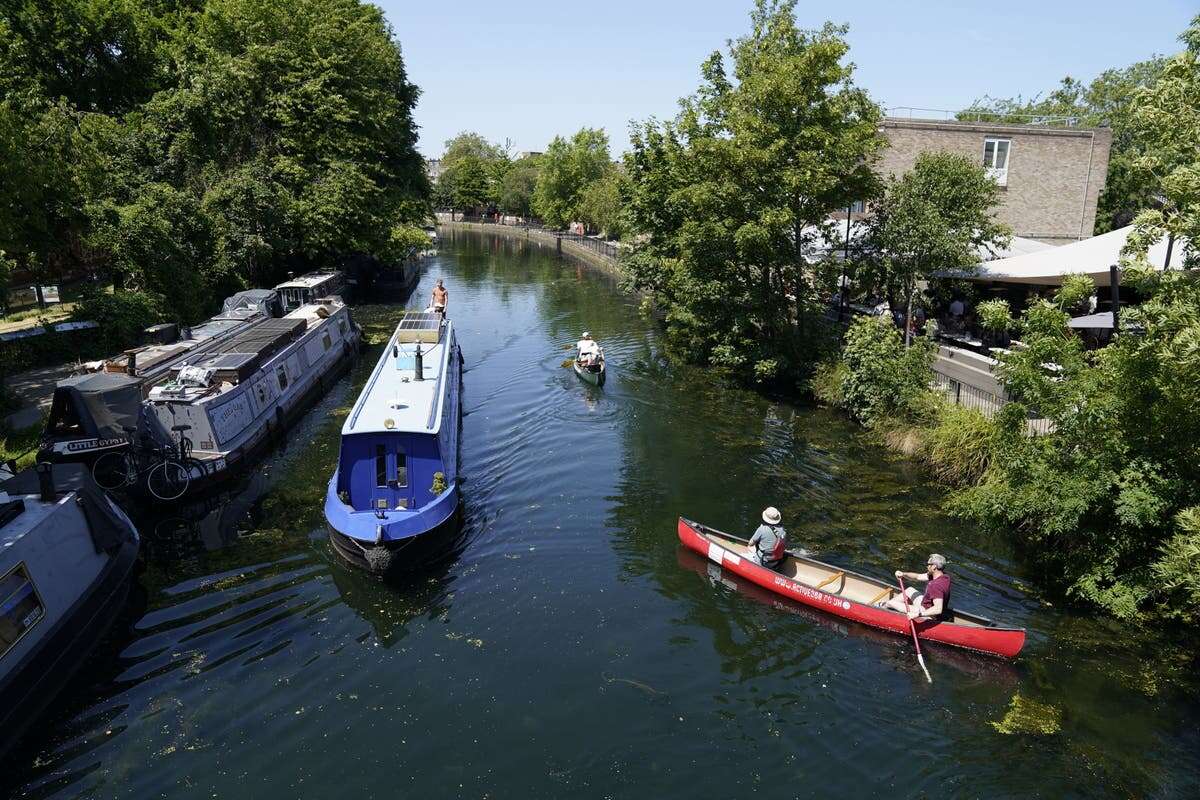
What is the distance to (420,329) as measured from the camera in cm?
2736

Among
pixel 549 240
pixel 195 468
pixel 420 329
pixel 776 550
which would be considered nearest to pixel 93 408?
pixel 195 468

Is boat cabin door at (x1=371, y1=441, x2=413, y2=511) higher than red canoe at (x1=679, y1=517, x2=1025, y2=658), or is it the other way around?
boat cabin door at (x1=371, y1=441, x2=413, y2=511)

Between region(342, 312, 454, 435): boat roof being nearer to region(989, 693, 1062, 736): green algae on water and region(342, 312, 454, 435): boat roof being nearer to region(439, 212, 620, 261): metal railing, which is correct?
region(989, 693, 1062, 736): green algae on water

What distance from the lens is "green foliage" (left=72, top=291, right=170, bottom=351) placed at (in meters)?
29.8

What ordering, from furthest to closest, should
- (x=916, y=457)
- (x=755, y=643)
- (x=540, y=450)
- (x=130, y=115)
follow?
1. (x=130, y=115)
2. (x=540, y=450)
3. (x=916, y=457)
4. (x=755, y=643)

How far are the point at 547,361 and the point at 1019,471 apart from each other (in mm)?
23615

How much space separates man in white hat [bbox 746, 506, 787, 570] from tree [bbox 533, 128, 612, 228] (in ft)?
283

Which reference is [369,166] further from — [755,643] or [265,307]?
[755,643]

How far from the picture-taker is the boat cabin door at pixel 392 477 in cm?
1683

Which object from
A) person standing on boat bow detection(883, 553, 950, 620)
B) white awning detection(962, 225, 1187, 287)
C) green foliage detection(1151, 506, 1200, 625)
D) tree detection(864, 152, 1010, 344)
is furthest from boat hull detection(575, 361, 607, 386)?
green foliage detection(1151, 506, 1200, 625)

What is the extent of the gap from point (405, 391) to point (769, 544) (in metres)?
10.4

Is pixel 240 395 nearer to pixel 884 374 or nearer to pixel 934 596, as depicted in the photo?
A: pixel 934 596

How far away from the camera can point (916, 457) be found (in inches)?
864

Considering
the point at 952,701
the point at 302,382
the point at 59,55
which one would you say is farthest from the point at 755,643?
the point at 59,55
